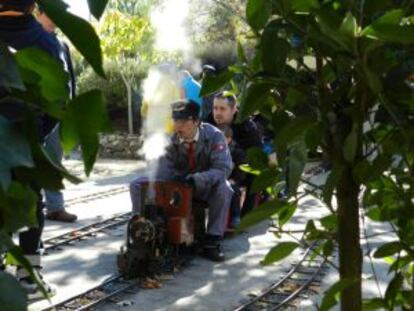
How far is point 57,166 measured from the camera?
623 mm

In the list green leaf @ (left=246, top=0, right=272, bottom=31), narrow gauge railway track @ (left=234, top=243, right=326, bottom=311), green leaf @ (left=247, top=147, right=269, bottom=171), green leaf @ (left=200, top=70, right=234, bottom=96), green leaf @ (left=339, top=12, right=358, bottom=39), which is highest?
green leaf @ (left=246, top=0, right=272, bottom=31)

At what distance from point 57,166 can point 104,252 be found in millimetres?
5150

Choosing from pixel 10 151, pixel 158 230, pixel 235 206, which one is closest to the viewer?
pixel 10 151

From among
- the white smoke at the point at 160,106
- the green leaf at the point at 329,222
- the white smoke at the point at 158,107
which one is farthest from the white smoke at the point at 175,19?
the green leaf at the point at 329,222

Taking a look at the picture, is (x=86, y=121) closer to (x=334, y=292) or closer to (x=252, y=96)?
(x=252, y=96)

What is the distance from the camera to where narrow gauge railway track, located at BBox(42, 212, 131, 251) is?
5.80 metres

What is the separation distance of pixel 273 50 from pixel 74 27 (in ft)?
1.45

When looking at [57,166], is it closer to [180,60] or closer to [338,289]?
[338,289]

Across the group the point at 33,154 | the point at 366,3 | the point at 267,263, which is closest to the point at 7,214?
the point at 33,154

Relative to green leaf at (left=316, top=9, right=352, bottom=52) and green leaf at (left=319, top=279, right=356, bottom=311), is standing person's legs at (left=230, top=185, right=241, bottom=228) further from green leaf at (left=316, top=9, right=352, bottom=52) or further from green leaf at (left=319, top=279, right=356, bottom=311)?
green leaf at (left=316, top=9, right=352, bottom=52)

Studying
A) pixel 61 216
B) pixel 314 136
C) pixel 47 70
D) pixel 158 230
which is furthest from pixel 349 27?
pixel 61 216

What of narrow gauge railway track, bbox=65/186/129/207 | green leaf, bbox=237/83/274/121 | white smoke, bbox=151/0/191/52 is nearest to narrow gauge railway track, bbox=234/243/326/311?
green leaf, bbox=237/83/274/121

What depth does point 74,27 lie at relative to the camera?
1.97 ft

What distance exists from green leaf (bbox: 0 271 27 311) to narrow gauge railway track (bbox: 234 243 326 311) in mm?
3728
